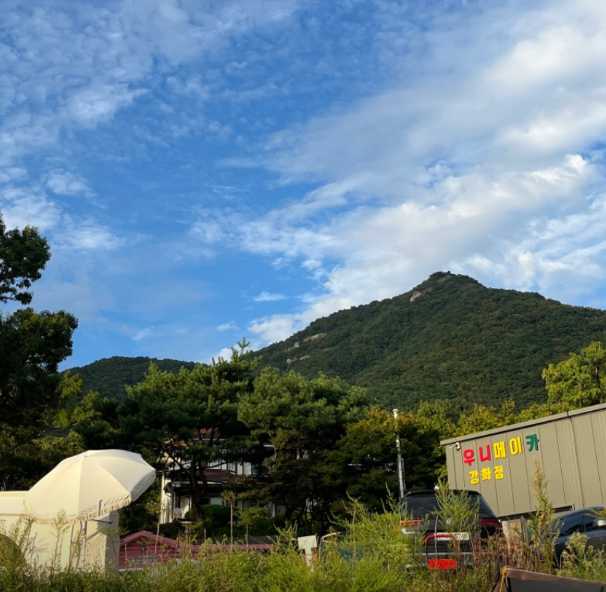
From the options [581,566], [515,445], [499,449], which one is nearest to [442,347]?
[499,449]

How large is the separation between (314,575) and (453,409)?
4834 centimetres

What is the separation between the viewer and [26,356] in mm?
23188

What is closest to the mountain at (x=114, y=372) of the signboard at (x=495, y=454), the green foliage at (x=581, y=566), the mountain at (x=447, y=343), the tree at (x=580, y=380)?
the mountain at (x=447, y=343)

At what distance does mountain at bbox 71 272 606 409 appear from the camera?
59.6 m

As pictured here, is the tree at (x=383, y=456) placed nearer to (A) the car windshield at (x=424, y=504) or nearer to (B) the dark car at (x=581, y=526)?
(B) the dark car at (x=581, y=526)

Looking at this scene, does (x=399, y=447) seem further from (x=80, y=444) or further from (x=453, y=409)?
(x=453, y=409)

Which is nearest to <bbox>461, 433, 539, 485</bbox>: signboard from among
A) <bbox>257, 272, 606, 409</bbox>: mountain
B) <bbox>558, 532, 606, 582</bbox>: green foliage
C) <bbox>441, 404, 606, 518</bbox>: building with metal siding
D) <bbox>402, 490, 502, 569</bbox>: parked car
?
<bbox>441, 404, 606, 518</bbox>: building with metal siding

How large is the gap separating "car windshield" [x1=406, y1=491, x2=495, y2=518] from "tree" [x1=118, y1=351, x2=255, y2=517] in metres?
22.4

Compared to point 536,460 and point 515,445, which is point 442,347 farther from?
point 536,460

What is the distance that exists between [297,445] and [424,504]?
2472 cm

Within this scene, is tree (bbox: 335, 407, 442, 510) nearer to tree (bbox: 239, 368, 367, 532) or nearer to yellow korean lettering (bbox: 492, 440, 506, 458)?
tree (bbox: 239, 368, 367, 532)

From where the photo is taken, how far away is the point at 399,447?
112 feet

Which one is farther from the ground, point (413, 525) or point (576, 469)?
point (576, 469)

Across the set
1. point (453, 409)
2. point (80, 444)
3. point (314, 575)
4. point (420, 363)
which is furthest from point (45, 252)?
point (420, 363)
